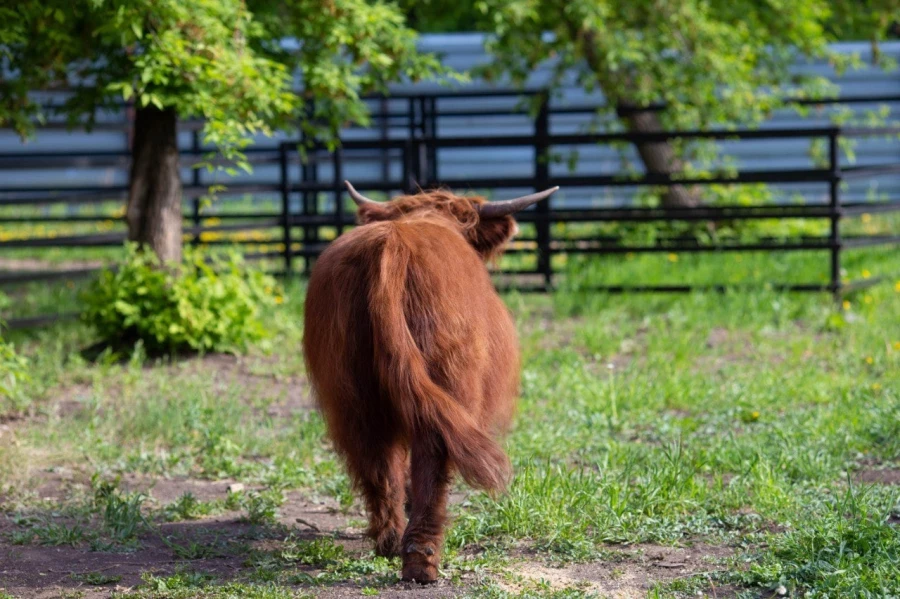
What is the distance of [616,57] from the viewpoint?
9570 mm

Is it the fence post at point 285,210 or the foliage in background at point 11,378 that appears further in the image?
the fence post at point 285,210

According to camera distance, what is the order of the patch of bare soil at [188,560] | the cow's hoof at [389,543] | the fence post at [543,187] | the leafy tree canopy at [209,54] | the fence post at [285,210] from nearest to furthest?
the patch of bare soil at [188,560]
the cow's hoof at [389,543]
the leafy tree canopy at [209,54]
the fence post at [543,187]
the fence post at [285,210]

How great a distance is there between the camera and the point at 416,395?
3.62 metres

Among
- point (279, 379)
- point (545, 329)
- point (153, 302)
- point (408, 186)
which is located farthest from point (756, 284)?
point (153, 302)

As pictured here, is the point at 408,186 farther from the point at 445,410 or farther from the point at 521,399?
the point at 445,410

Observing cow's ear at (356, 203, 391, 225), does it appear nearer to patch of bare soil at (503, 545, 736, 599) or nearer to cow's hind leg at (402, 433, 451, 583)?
cow's hind leg at (402, 433, 451, 583)

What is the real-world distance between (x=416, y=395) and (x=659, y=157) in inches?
315

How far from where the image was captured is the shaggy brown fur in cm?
364

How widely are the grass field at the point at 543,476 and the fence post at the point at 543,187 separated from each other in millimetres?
1586

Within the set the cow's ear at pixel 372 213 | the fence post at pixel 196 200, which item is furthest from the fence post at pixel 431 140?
the cow's ear at pixel 372 213

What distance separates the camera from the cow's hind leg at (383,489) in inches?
154

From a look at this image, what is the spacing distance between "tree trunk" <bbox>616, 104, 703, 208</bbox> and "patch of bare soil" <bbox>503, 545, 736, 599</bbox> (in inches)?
286

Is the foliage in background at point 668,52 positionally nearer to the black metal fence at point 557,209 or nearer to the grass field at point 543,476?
the black metal fence at point 557,209

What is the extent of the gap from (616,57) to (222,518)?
20.5ft
